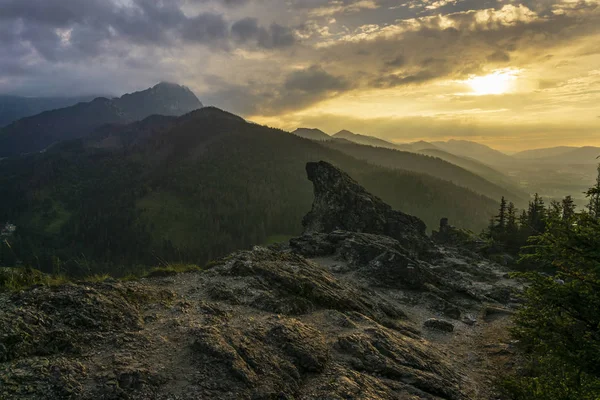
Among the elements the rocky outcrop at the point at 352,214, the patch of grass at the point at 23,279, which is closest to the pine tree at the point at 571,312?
the patch of grass at the point at 23,279

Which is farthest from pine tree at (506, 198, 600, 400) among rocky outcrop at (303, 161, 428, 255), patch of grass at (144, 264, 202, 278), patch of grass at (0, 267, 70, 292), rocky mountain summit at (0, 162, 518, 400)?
rocky outcrop at (303, 161, 428, 255)

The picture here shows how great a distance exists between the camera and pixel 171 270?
2030 centimetres

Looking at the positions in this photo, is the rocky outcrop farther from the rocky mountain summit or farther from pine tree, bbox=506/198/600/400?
pine tree, bbox=506/198/600/400

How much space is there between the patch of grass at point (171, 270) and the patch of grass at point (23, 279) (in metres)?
4.95

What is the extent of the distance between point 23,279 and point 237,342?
10.4m

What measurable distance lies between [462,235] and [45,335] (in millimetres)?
72832

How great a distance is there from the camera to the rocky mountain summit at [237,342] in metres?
9.25

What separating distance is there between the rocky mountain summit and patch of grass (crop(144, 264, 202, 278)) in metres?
0.53

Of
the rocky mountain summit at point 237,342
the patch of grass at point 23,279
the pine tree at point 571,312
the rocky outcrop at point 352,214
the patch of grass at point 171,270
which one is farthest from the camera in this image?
the rocky outcrop at point 352,214

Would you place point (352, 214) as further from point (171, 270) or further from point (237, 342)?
point (237, 342)

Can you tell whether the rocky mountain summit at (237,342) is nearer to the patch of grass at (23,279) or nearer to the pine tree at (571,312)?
the patch of grass at (23,279)

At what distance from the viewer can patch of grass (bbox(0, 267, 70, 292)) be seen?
12865mm

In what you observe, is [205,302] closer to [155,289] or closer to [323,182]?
[155,289]

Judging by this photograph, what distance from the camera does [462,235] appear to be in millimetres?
68188
